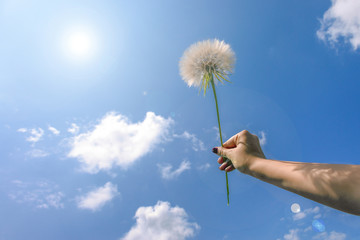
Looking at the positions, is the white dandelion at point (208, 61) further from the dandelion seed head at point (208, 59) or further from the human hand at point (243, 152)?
the human hand at point (243, 152)

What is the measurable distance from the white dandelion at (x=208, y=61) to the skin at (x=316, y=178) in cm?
237

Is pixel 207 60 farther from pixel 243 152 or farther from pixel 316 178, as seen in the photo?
pixel 316 178

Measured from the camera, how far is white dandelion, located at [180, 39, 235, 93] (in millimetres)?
4453

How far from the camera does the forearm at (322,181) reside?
4.91 ft

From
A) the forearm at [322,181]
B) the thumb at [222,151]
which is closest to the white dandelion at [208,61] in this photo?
the thumb at [222,151]

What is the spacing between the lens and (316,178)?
177 centimetres

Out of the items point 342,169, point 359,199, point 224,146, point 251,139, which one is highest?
point 224,146

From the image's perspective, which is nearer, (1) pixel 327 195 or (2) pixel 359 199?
(2) pixel 359 199

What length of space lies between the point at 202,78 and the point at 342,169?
3.45 meters

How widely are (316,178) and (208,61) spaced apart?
342 centimetres

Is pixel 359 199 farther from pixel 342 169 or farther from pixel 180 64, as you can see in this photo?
pixel 180 64

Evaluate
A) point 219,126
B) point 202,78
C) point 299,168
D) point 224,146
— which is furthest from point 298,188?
point 202,78

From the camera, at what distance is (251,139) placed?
3.17 metres

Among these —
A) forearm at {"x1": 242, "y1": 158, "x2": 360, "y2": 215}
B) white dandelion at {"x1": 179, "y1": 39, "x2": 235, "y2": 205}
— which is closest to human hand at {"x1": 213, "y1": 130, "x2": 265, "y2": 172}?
forearm at {"x1": 242, "y1": 158, "x2": 360, "y2": 215}
